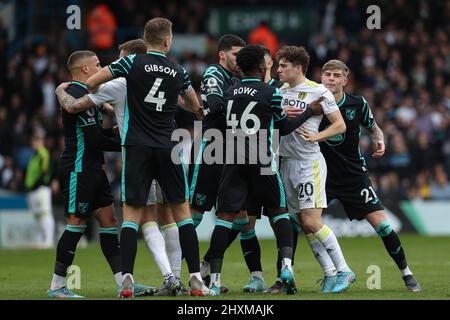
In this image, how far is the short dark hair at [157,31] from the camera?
10.0 meters

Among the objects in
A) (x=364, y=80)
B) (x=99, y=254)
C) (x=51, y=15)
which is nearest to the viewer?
(x=99, y=254)

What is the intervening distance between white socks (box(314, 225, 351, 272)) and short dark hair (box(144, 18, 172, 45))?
98.3 inches

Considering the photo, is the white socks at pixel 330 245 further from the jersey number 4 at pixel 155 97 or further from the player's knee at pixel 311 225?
the jersey number 4 at pixel 155 97

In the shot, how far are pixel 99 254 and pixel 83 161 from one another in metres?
7.82

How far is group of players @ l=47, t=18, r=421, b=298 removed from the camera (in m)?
10.0

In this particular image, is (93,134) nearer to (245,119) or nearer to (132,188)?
(132,188)

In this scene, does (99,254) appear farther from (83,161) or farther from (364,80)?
(364,80)

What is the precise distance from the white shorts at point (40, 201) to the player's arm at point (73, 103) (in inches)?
401

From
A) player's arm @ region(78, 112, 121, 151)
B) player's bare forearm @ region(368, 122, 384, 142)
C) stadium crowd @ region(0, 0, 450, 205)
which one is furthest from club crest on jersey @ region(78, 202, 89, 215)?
stadium crowd @ region(0, 0, 450, 205)

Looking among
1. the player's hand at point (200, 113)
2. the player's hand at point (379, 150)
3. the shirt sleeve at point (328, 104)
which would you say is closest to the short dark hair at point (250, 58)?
the player's hand at point (200, 113)

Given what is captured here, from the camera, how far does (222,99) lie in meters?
10.7

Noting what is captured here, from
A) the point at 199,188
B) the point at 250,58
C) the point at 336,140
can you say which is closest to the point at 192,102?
the point at 250,58

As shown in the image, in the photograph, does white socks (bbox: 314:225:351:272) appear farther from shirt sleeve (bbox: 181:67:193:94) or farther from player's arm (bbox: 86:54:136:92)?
player's arm (bbox: 86:54:136:92)
